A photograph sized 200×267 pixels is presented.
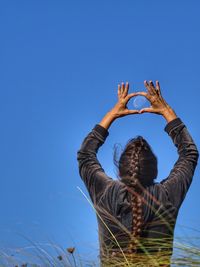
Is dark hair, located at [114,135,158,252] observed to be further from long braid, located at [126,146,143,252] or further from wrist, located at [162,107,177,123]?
wrist, located at [162,107,177,123]

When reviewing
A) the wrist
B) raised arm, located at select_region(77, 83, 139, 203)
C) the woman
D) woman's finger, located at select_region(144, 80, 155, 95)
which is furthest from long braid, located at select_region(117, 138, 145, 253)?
woman's finger, located at select_region(144, 80, 155, 95)

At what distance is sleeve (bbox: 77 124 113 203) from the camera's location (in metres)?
3.25

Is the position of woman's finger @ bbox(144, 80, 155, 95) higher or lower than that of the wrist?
higher

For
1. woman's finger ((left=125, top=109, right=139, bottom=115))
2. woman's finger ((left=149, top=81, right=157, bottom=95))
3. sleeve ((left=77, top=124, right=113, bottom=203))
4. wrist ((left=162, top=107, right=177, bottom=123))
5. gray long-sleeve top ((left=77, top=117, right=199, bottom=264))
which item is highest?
woman's finger ((left=149, top=81, right=157, bottom=95))

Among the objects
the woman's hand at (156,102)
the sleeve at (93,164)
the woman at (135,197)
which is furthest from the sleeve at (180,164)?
the sleeve at (93,164)

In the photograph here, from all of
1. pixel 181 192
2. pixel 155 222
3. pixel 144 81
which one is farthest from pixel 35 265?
pixel 144 81

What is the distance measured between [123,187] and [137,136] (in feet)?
1.23

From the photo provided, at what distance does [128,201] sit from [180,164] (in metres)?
0.47

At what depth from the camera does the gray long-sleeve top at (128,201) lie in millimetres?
3035

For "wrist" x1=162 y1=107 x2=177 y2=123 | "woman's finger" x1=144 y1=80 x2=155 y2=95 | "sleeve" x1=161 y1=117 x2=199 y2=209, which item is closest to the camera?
"sleeve" x1=161 y1=117 x2=199 y2=209

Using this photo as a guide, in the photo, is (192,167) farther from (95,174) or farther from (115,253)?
(115,253)

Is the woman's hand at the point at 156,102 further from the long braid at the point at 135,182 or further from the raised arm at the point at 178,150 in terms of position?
the long braid at the point at 135,182

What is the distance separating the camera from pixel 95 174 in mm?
3303

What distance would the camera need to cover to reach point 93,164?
3.43 meters
